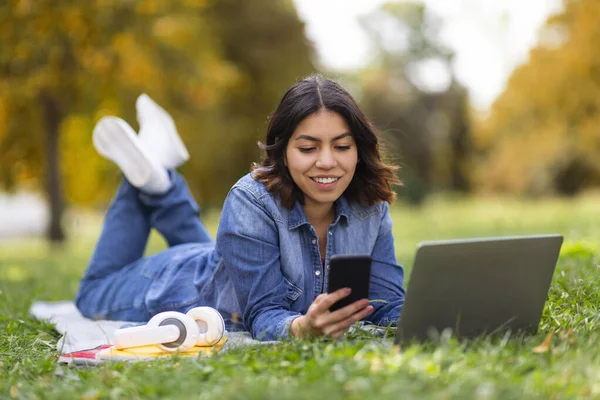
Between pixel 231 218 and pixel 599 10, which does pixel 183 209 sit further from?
pixel 599 10

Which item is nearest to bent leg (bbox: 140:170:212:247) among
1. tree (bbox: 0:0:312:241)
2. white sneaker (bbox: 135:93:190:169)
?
white sneaker (bbox: 135:93:190:169)

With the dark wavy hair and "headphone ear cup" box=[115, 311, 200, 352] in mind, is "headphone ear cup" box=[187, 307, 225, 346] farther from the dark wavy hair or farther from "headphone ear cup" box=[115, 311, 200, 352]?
the dark wavy hair

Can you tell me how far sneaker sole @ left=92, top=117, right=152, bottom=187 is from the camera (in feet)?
13.9

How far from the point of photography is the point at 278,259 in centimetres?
309

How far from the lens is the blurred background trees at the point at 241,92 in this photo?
10.6 metres

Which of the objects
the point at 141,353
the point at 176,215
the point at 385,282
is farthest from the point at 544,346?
the point at 176,215

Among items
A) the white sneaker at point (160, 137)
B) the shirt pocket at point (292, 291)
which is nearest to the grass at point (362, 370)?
the shirt pocket at point (292, 291)

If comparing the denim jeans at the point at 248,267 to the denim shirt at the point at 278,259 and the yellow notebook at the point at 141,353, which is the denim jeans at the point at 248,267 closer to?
the denim shirt at the point at 278,259

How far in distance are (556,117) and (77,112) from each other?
52.5 feet

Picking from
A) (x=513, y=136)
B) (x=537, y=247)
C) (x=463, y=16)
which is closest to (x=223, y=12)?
(x=513, y=136)

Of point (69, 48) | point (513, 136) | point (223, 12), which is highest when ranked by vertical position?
point (223, 12)

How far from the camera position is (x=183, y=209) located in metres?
4.49

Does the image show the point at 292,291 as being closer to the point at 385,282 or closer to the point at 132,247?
the point at 385,282

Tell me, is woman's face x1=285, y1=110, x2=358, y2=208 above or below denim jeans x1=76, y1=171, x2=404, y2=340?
above
